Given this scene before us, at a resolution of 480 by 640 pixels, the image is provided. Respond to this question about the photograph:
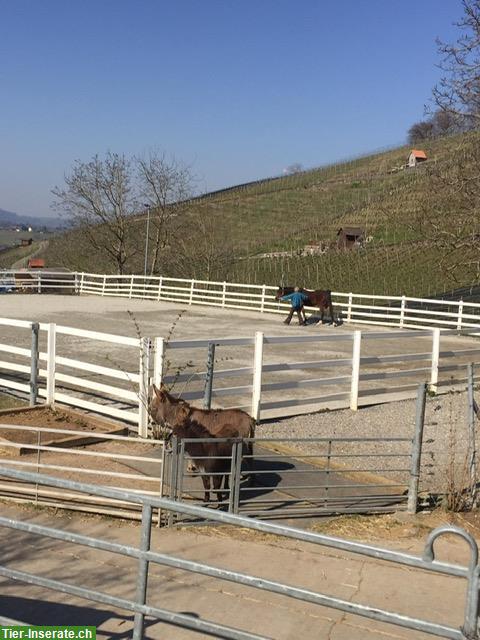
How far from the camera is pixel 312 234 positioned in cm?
7294

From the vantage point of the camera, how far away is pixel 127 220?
51156 millimetres

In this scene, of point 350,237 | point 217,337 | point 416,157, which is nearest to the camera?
point 217,337

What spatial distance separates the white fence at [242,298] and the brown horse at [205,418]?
61.9ft

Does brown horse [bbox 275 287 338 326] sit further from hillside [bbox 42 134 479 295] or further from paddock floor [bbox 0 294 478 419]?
hillside [bbox 42 134 479 295]

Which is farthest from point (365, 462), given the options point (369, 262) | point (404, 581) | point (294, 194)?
point (294, 194)

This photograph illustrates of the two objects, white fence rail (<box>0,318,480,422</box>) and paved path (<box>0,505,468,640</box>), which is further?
white fence rail (<box>0,318,480,422</box>)

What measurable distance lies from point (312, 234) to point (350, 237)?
932 cm

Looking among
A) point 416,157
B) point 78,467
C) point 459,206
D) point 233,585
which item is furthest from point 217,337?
point 416,157

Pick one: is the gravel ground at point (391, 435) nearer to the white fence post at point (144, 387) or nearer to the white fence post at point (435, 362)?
the white fence post at point (435, 362)

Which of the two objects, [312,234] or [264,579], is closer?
[264,579]

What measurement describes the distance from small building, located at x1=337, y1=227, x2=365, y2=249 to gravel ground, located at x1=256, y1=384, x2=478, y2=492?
50.6m

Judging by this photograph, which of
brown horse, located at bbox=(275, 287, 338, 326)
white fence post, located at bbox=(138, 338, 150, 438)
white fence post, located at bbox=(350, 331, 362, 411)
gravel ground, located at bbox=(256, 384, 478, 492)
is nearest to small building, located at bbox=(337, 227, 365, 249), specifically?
brown horse, located at bbox=(275, 287, 338, 326)

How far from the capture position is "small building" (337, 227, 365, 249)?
205 feet

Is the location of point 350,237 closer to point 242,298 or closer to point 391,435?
point 242,298
